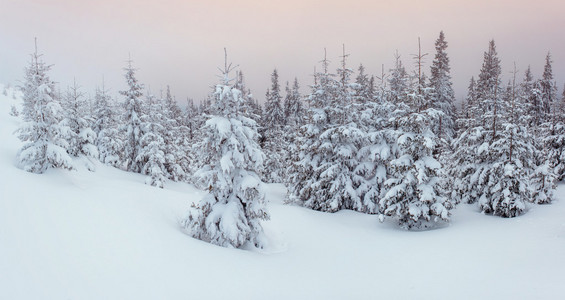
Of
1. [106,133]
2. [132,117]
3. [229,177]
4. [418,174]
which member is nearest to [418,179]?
[418,174]

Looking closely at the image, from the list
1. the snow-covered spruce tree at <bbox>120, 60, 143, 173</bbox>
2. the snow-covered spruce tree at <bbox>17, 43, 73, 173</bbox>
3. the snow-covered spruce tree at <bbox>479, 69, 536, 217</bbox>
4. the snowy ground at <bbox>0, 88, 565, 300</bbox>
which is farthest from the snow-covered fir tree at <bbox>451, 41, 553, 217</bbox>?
the snow-covered spruce tree at <bbox>120, 60, 143, 173</bbox>

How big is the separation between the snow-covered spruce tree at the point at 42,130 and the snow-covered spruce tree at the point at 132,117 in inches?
592

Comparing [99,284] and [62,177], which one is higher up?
[62,177]

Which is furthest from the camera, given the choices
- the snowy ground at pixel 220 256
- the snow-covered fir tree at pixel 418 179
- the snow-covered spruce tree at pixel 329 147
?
the snow-covered spruce tree at pixel 329 147

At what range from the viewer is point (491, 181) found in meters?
17.3

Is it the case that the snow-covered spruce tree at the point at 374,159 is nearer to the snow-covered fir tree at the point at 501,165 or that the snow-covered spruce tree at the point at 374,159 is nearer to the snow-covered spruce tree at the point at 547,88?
the snow-covered fir tree at the point at 501,165

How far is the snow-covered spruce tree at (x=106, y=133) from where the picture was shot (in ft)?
107

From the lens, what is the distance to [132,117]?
2895 cm

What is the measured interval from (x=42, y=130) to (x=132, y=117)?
1613 centimetres

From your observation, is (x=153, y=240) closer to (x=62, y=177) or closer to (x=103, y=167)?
(x=62, y=177)

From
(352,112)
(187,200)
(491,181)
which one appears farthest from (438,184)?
(187,200)

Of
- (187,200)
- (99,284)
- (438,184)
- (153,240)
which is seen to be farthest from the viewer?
(187,200)

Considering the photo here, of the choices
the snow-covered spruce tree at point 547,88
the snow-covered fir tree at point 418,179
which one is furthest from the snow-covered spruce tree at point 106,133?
the snow-covered spruce tree at point 547,88

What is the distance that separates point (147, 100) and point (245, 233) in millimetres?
24256
